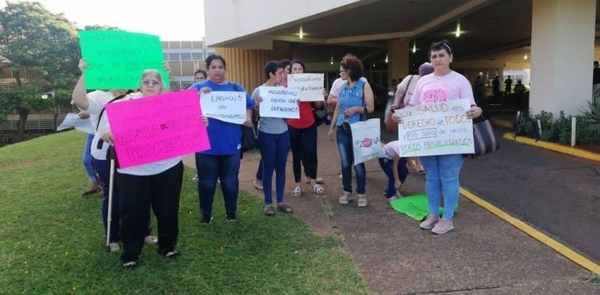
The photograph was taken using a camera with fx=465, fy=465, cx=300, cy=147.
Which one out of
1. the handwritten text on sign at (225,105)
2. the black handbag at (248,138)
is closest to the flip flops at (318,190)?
the black handbag at (248,138)

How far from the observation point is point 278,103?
16.4 feet

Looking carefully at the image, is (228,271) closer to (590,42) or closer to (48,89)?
(590,42)

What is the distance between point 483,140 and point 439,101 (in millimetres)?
576

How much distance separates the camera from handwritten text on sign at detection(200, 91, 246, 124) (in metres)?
4.40

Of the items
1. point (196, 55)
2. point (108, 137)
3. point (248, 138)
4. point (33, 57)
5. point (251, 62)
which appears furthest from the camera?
point (196, 55)

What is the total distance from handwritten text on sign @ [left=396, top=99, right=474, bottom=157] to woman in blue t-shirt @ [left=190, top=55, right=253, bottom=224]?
5.48ft

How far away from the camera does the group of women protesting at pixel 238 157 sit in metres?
3.64

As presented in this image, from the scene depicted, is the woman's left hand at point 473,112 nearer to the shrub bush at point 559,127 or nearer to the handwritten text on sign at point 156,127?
the handwritten text on sign at point 156,127

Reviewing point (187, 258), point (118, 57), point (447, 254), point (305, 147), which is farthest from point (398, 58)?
point (187, 258)

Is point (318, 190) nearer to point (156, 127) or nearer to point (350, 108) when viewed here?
point (350, 108)

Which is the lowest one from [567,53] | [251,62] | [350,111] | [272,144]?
[272,144]

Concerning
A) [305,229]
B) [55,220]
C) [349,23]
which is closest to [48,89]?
[349,23]

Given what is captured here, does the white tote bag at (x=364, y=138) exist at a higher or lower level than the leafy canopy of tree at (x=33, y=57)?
lower

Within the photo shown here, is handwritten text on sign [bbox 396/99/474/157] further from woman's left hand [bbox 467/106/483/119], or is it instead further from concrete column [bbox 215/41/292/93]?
concrete column [bbox 215/41/292/93]
